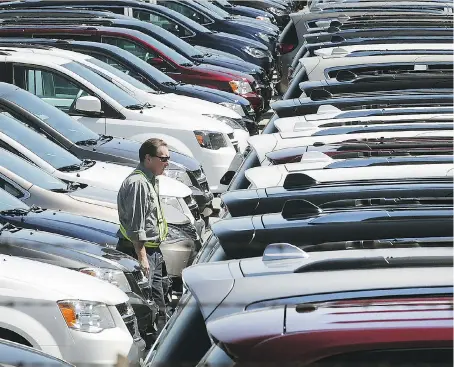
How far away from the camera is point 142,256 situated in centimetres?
885

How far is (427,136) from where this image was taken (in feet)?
24.8

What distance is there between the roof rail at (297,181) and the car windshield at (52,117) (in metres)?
6.33

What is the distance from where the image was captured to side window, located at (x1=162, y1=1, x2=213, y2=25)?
23516 millimetres

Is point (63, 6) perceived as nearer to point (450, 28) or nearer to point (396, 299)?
point (450, 28)

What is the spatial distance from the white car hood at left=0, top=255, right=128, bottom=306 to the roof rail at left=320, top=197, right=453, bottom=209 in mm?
2086

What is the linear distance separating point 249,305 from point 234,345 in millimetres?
402

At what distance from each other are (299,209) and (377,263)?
123cm

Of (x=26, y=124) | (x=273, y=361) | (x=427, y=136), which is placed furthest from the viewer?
(x=26, y=124)

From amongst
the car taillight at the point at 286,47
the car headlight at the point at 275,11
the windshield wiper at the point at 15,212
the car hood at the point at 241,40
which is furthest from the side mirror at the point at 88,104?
the car headlight at the point at 275,11

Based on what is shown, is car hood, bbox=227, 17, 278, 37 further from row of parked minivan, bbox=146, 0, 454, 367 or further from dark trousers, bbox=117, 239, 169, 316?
dark trousers, bbox=117, 239, 169, 316

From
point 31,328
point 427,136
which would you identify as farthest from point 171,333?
point 427,136

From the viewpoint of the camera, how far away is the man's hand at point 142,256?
883cm

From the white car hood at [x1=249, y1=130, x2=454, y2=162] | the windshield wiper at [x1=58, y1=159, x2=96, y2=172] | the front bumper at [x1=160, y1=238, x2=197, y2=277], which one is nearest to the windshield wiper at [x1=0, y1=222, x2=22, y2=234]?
the front bumper at [x1=160, y1=238, x2=197, y2=277]

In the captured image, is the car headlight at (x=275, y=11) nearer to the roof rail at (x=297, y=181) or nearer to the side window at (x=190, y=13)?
the side window at (x=190, y=13)
